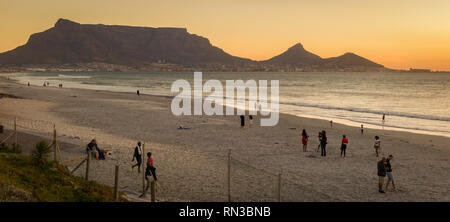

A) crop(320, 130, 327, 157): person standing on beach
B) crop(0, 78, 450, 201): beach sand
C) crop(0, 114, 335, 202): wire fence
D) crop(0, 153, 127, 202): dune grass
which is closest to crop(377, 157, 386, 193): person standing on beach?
crop(0, 78, 450, 201): beach sand

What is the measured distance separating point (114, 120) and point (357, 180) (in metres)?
23.4

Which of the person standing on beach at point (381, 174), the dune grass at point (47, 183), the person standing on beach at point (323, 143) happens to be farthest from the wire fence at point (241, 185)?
the person standing on beach at point (323, 143)

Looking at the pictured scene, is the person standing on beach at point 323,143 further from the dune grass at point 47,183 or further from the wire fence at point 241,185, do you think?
the dune grass at point 47,183

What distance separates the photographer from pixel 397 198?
13.2 meters

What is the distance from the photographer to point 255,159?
19.2m

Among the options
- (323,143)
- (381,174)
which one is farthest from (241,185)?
(323,143)

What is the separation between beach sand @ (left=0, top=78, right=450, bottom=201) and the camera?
539 inches

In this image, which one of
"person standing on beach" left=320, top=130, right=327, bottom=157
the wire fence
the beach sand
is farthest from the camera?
"person standing on beach" left=320, top=130, right=327, bottom=157

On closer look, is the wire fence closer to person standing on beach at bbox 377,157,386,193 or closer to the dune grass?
the dune grass

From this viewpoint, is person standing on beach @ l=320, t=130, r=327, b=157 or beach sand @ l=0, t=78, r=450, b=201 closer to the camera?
beach sand @ l=0, t=78, r=450, b=201

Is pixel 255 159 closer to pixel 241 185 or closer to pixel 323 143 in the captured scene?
pixel 323 143
